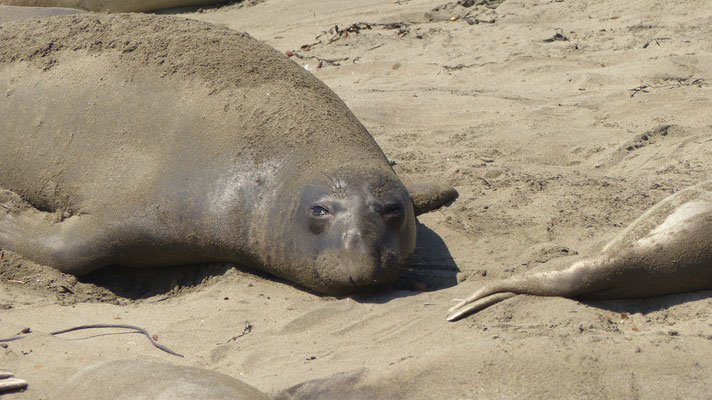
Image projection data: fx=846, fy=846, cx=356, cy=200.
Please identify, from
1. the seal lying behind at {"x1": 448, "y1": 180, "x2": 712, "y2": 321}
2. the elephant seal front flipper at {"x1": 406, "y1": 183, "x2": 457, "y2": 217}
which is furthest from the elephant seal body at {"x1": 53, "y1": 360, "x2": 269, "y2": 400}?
the elephant seal front flipper at {"x1": 406, "y1": 183, "x2": 457, "y2": 217}

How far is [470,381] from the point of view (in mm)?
2906

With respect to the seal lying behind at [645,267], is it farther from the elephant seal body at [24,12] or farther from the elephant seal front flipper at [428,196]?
the elephant seal body at [24,12]

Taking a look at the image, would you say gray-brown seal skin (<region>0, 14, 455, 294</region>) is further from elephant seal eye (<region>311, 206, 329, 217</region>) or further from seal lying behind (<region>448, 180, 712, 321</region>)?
seal lying behind (<region>448, 180, 712, 321</region>)

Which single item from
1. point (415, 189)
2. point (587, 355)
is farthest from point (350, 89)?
point (587, 355)

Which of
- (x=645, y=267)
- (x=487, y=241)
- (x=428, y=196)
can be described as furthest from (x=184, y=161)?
(x=645, y=267)

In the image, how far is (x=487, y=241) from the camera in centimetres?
460

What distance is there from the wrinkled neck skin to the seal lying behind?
0.64m

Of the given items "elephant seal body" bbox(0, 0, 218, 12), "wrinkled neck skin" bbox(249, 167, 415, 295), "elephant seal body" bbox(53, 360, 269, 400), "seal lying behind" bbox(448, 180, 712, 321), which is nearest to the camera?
"elephant seal body" bbox(53, 360, 269, 400)

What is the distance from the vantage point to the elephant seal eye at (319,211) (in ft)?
14.0

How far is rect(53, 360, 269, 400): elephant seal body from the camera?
269 cm

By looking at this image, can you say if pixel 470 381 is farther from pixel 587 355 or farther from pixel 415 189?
pixel 415 189

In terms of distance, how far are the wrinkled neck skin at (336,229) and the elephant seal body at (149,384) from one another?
1277 millimetres

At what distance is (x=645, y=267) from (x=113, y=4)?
8.35 meters

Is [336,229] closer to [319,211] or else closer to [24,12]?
[319,211]
